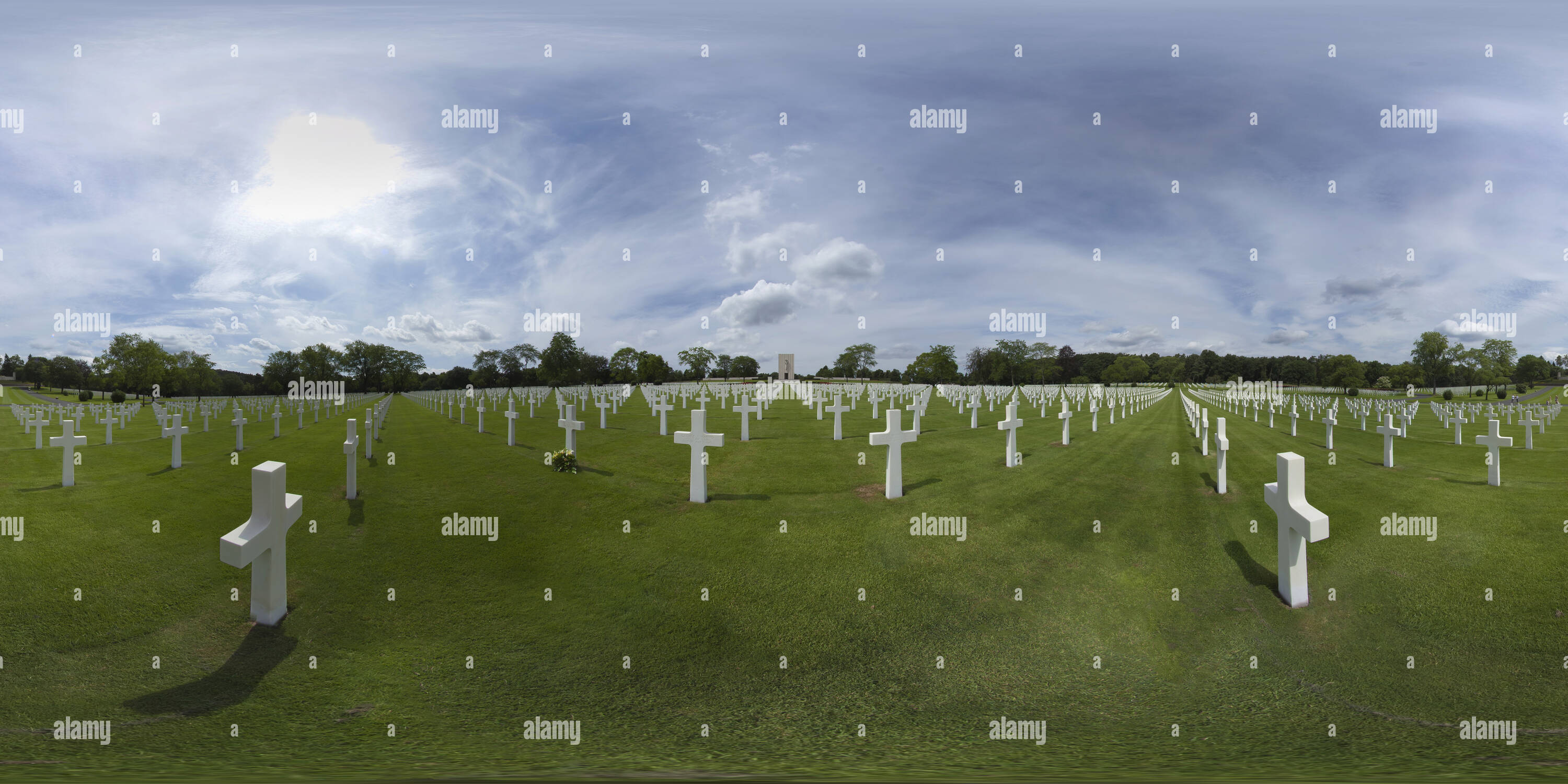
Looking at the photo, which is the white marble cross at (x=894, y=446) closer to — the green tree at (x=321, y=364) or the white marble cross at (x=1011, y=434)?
the white marble cross at (x=1011, y=434)

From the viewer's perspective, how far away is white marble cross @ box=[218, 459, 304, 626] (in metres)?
4.54

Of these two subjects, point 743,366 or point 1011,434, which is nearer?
point 1011,434

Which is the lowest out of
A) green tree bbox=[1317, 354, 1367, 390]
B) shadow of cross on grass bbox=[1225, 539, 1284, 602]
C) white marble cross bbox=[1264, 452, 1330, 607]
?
shadow of cross on grass bbox=[1225, 539, 1284, 602]

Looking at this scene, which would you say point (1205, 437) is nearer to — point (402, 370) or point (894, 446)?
point (894, 446)

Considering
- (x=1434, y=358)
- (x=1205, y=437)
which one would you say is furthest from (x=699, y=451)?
(x=1434, y=358)

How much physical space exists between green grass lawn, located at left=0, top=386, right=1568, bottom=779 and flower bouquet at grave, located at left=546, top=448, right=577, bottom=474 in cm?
167

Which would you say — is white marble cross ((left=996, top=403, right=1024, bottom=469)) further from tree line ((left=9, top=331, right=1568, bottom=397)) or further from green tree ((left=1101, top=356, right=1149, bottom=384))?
green tree ((left=1101, top=356, right=1149, bottom=384))

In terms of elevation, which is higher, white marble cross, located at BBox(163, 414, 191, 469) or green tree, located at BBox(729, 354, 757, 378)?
green tree, located at BBox(729, 354, 757, 378)

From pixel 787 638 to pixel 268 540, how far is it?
14.8 feet

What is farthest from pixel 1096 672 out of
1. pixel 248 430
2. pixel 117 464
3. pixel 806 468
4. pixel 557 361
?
Answer: pixel 557 361

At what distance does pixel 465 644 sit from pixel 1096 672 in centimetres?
511

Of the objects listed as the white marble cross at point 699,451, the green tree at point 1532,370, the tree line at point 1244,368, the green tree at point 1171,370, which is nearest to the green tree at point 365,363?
the white marble cross at point 699,451

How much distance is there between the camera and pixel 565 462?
10.2 m

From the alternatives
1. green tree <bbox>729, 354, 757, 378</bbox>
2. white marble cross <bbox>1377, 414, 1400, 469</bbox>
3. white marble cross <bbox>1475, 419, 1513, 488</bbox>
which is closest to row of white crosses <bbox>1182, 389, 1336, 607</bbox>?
white marble cross <bbox>1475, 419, 1513, 488</bbox>
